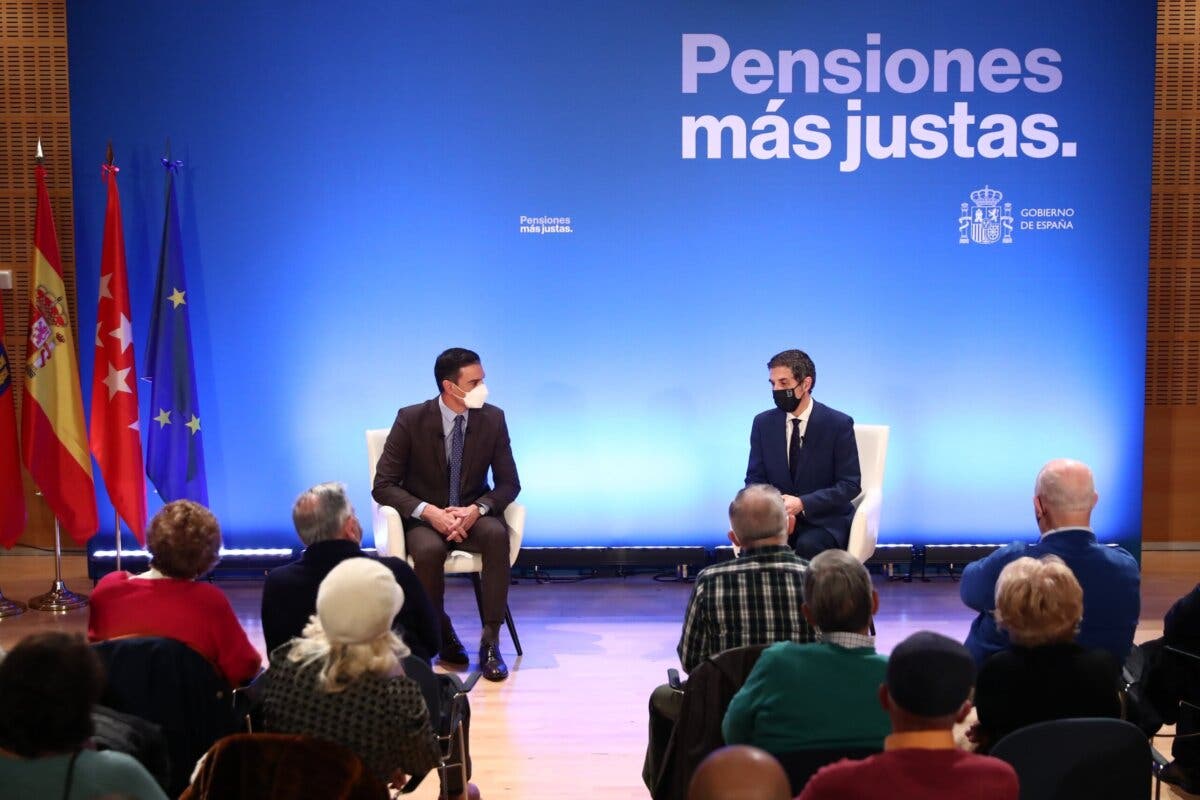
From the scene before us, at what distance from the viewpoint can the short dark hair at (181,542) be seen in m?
3.23

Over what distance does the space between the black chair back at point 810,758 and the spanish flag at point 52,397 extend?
15.7 feet

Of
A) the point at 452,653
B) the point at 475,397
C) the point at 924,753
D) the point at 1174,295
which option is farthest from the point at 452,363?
the point at 1174,295

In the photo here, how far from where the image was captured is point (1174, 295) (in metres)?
7.33

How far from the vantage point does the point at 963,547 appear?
6.68 meters

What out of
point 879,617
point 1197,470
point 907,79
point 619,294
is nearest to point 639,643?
point 879,617

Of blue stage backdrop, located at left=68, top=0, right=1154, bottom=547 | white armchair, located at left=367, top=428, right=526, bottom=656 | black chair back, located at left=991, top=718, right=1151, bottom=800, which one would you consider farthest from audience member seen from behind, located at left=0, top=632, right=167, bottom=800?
blue stage backdrop, located at left=68, top=0, right=1154, bottom=547

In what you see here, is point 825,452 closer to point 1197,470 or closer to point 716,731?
point 716,731

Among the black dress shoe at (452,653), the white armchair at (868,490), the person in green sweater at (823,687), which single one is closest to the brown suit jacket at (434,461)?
the black dress shoe at (452,653)

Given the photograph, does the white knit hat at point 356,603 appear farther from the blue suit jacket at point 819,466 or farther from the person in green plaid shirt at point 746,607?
the blue suit jacket at point 819,466

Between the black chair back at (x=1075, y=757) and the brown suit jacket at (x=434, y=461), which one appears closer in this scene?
the black chair back at (x=1075, y=757)

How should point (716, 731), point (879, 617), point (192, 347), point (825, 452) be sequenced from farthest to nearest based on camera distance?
point (192, 347)
point (879, 617)
point (825, 452)
point (716, 731)

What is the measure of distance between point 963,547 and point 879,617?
98 centimetres

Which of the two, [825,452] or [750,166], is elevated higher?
[750,166]

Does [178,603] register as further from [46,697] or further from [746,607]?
[746,607]
